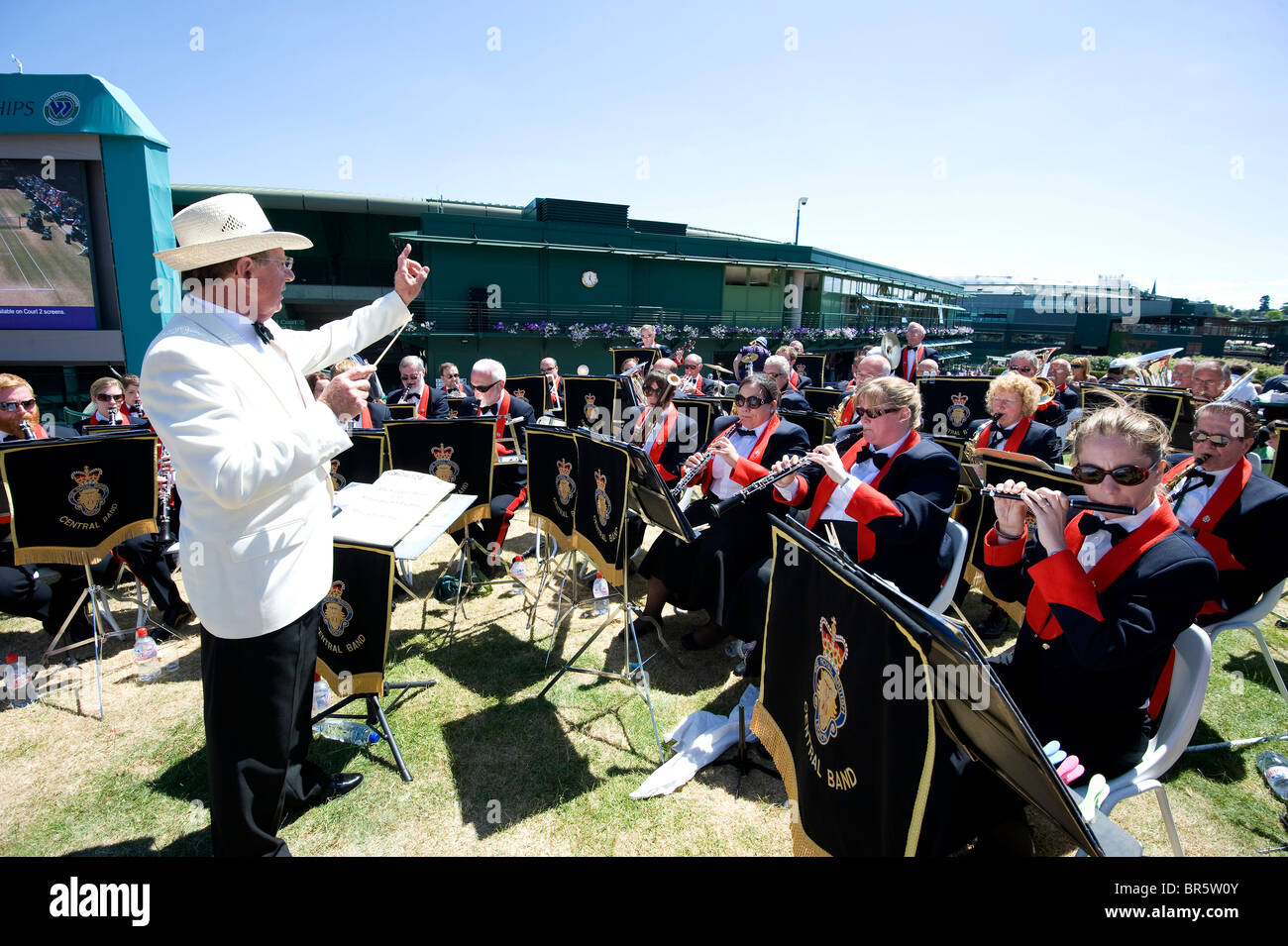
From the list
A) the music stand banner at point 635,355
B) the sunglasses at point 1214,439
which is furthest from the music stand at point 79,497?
the music stand banner at point 635,355

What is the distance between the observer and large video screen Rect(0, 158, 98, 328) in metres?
12.3

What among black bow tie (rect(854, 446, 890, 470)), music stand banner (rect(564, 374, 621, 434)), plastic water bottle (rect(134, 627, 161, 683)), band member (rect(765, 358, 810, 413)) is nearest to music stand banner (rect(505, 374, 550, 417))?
music stand banner (rect(564, 374, 621, 434))

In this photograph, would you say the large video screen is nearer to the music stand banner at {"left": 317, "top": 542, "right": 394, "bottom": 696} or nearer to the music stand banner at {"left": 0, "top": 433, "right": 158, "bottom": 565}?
the music stand banner at {"left": 0, "top": 433, "right": 158, "bottom": 565}

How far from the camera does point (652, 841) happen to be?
313cm

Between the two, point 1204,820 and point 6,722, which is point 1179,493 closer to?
point 1204,820

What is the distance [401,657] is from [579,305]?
66.0 ft

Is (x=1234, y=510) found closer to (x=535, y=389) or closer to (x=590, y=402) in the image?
(x=590, y=402)

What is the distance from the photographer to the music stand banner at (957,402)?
8.97 m

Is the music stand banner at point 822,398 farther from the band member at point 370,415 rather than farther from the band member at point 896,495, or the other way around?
the band member at point 370,415

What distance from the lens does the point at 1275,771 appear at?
3.42 meters

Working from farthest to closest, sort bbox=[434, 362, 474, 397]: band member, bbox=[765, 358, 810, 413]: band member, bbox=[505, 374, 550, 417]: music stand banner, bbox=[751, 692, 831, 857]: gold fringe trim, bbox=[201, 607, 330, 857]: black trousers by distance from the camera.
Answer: bbox=[505, 374, 550, 417]: music stand banner → bbox=[434, 362, 474, 397]: band member → bbox=[765, 358, 810, 413]: band member → bbox=[201, 607, 330, 857]: black trousers → bbox=[751, 692, 831, 857]: gold fringe trim

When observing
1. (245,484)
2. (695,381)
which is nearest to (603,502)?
(245,484)

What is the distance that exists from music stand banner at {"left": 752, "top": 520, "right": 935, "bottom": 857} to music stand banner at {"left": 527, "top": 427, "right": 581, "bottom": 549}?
103 inches
